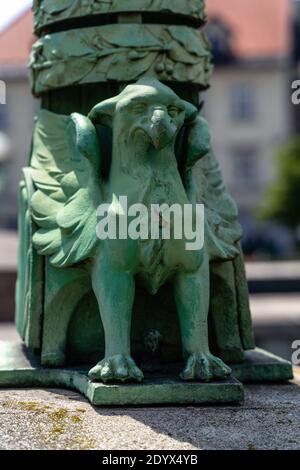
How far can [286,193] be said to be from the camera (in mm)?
30672

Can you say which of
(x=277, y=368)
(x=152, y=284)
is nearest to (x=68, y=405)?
(x=152, y=284)

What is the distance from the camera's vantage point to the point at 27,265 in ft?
14.2

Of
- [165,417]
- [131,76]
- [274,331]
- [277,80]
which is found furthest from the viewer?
[277,80]

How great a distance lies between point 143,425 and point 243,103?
30.9 metres

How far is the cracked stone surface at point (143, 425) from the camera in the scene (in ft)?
10.7

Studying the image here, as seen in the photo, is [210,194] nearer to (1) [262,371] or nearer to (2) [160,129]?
(2) [160,129]

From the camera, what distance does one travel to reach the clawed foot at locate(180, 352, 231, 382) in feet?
12.3

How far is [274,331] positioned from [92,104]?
517 centimetres

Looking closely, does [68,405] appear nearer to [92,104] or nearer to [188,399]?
[188,399]

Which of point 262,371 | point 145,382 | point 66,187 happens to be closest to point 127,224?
point 66,187

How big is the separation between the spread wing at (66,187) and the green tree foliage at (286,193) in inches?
1031

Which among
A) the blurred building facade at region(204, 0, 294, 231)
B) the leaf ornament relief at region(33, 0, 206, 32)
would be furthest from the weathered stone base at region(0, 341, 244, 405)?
the blurred building facade at region(204, 0, 294, 231)

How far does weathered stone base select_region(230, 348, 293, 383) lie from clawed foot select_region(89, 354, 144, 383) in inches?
27.4
